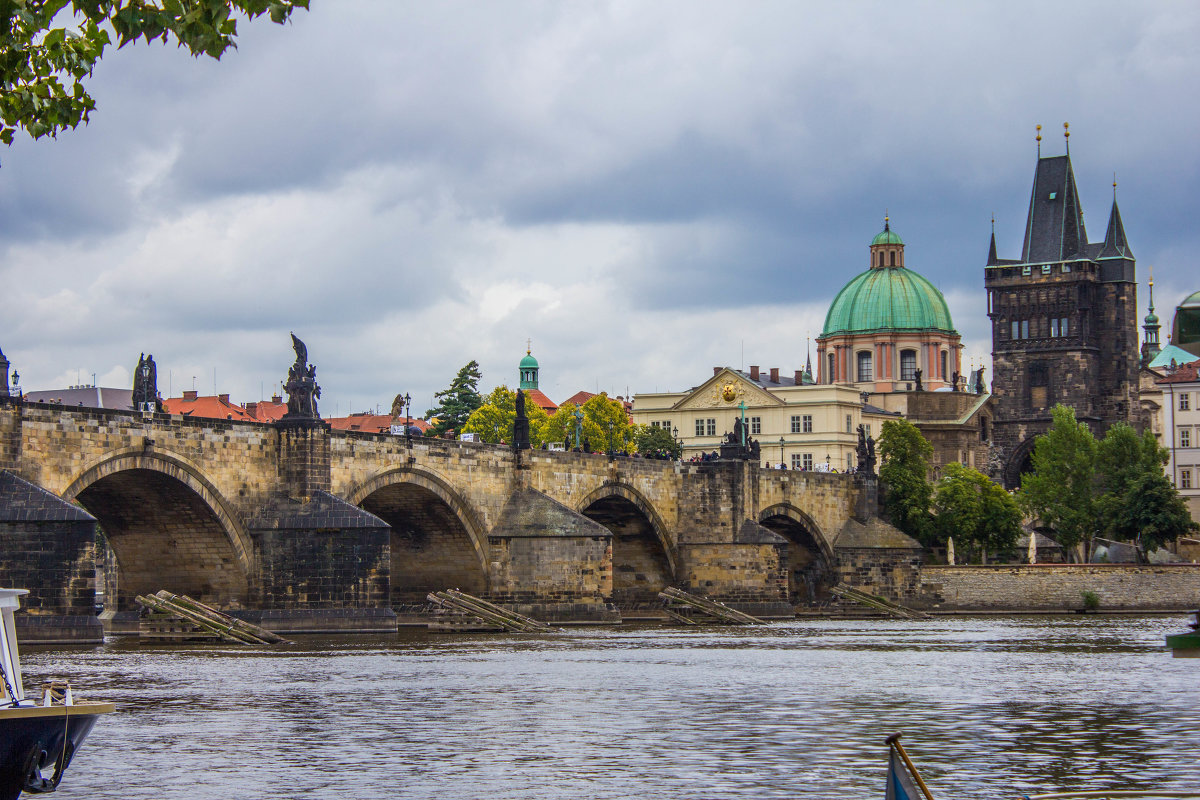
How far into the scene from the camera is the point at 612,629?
185ft

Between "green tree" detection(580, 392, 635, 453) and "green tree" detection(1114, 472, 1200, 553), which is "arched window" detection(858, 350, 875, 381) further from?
"green tree" detection(1114, 472, 1200, 553)

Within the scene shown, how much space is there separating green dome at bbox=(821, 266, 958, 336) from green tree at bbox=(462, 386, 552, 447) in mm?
30281

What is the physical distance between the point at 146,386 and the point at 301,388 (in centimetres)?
469

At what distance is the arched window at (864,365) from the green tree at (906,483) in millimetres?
44560

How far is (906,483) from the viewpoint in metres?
85.4

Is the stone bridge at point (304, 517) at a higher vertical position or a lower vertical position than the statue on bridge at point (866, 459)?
lower

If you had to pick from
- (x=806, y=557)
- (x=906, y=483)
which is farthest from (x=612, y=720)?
(x=906, y=483)

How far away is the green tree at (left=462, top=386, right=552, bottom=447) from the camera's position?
10675cm

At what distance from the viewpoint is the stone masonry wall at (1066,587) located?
7700 centimetres

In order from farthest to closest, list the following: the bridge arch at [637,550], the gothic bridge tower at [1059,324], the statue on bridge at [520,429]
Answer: the gothic bridge tower at [1059,324] → the bridge arch at [637,550] → the statue on bridge at [520,429]

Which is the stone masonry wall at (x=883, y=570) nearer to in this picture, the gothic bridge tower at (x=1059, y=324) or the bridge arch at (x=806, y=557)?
the bridge arch at (x=806, y=557)

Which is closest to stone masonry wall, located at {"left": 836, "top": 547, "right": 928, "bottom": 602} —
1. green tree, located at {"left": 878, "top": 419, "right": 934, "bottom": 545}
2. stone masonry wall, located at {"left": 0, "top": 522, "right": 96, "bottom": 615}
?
green tree, located at {"left": 878, "top": 419, "right": 934, "bottom": 545}

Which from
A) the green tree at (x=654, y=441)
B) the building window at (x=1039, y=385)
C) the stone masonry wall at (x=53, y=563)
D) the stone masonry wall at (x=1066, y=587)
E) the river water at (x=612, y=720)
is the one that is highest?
the building window at (x=1039, y=385)

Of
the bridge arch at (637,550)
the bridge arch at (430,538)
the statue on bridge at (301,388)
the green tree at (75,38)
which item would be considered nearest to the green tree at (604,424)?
the bridge arch at (637,550)
